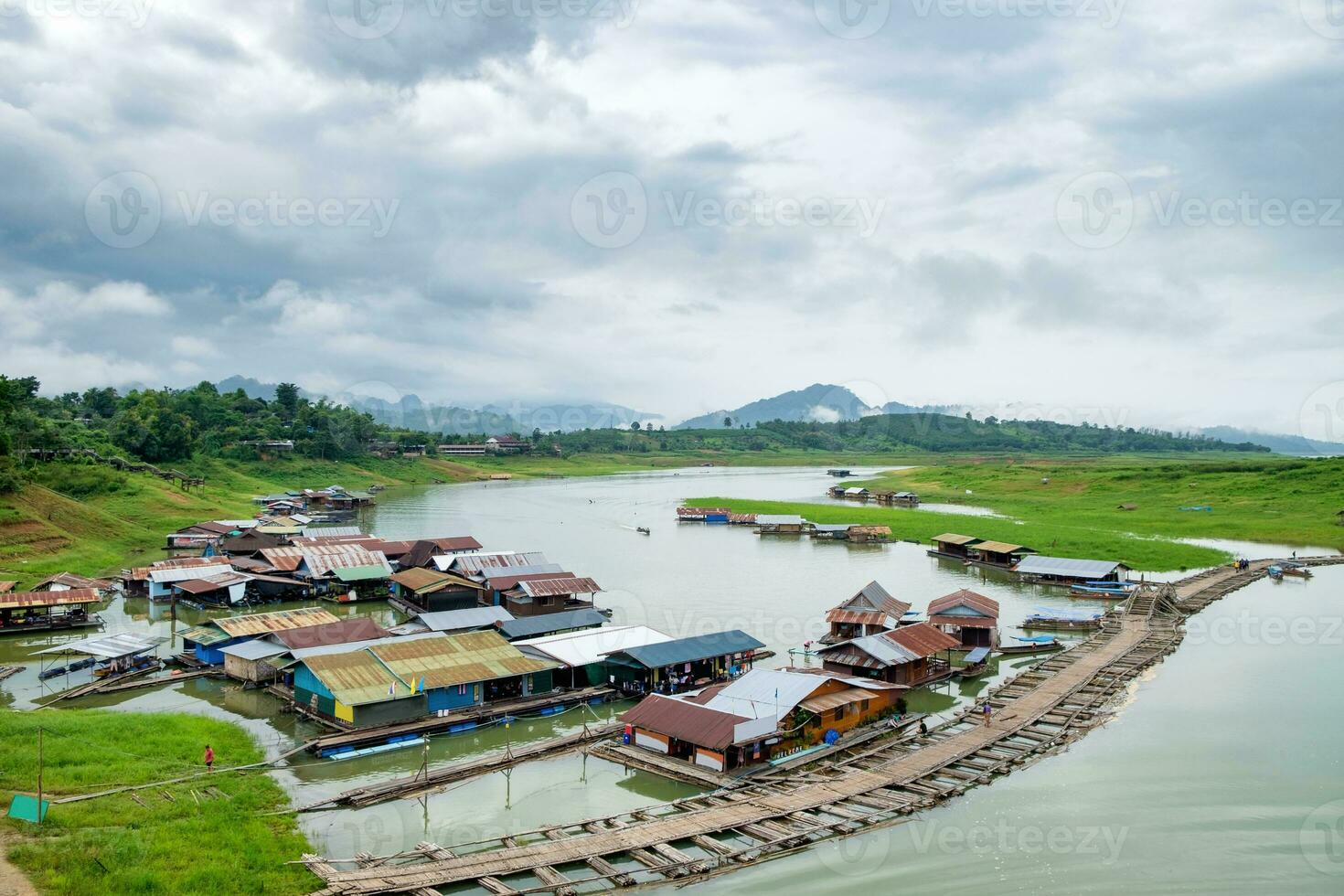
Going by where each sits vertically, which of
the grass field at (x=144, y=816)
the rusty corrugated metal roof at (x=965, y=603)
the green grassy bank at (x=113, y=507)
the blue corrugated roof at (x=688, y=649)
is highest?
the green grassy bank at (x=113, y=507)

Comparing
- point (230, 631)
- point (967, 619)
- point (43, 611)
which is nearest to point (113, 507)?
point (43, 611)

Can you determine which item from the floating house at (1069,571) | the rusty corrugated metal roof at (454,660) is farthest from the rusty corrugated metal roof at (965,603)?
the rusty corrugated metal roof at (454,660)

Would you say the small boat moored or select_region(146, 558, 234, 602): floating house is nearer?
the small boat moored

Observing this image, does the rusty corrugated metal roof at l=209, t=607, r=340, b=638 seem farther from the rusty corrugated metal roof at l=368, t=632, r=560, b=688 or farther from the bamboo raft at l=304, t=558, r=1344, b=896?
→ the bamboo raft at l=304, t=558, r=1344, b=896

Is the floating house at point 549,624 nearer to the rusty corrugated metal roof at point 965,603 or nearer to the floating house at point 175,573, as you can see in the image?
the rusty corrugated metal roof at point 965,603

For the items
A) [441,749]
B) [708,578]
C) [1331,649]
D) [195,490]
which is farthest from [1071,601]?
[195,490]

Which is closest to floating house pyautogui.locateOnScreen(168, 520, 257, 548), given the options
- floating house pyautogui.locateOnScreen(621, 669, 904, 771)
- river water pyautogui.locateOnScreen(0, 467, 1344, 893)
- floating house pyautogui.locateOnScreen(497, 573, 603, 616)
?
river water pyautogui.locateOnScreen(0, 467, 1344, 893)

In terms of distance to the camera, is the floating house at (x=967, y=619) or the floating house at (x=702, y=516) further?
the floating house at (x=702, y=516)

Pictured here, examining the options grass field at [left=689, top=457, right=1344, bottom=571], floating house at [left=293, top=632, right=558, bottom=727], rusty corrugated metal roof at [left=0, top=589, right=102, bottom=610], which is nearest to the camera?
floating house at [left=293, top=632, right=558, bottom=727]
